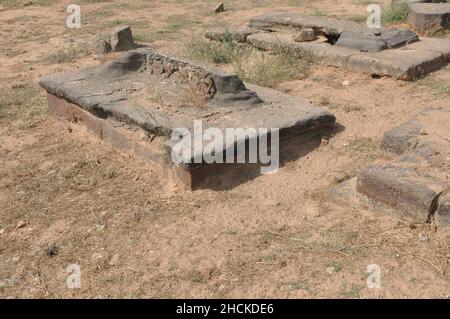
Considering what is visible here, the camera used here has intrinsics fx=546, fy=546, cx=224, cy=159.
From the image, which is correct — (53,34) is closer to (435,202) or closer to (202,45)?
(202,45)

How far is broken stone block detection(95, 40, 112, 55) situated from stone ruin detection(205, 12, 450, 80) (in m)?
1.54

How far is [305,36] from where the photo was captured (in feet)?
25.0

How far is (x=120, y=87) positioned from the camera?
5359mm

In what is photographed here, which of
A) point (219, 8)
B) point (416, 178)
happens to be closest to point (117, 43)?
point (219, 8)

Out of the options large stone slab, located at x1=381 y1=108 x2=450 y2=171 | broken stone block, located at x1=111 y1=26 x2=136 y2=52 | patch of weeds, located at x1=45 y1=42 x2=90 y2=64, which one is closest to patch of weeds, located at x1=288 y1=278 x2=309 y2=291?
large stone slab, located at x1=381 y1=108 x2=450 y2=171

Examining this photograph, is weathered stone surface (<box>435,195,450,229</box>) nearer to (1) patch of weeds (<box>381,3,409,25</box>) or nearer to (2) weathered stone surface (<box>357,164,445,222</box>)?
(2) weathered stone surface (<box>357,164,445,222</box>)

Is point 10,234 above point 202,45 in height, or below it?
below

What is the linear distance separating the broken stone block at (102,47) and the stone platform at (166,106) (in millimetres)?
2729

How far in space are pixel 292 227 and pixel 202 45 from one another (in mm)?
4644

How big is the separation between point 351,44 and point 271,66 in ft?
4.04

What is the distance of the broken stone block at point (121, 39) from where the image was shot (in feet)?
27.4
